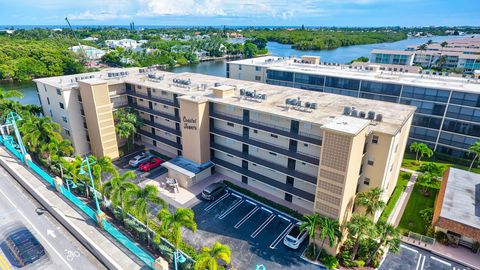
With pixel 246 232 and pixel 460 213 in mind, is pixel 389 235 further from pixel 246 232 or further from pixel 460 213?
pixel 246 232

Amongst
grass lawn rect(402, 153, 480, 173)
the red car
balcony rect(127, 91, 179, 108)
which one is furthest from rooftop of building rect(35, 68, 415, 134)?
grass lawn rect(402, 153, 480, 173)

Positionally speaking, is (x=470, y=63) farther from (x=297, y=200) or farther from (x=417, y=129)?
(x=297, y=200)

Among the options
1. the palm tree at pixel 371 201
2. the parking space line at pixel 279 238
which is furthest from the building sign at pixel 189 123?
the palm tree at pixel 371 201

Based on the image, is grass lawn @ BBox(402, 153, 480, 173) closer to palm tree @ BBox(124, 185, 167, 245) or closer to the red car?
palm tree @ BBox(124, 185, 167, 245)

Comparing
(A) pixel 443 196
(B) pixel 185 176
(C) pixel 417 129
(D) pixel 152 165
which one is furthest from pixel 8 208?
(C) pixel 417 129

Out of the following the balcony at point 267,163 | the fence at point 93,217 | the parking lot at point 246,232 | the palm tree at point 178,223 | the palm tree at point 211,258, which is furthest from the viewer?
the balcony at point 267,163

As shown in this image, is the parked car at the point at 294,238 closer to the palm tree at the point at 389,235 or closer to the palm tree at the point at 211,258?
the palm tree at the point at 389,235
